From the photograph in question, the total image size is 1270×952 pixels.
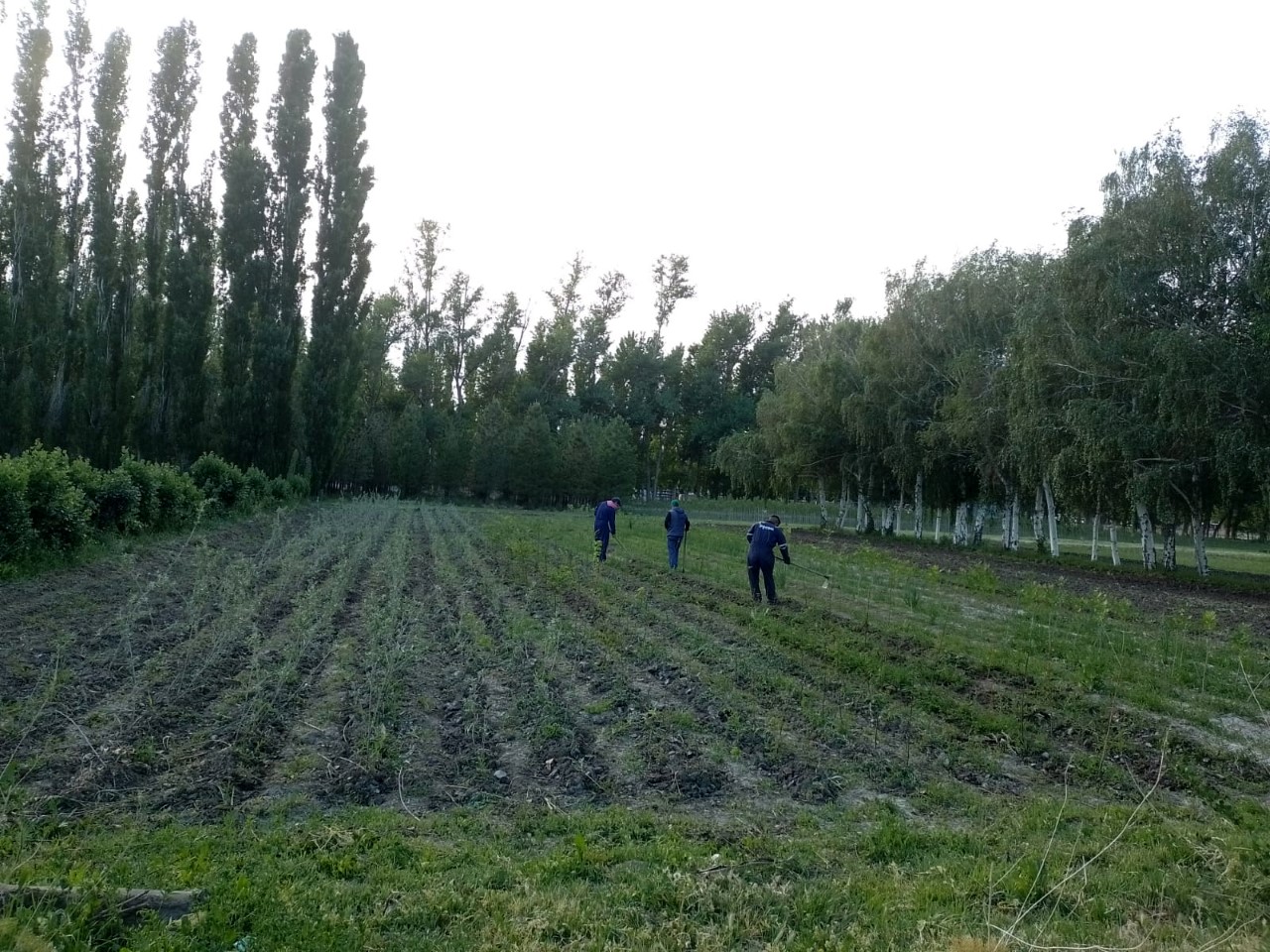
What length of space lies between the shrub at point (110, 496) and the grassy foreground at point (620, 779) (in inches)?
247

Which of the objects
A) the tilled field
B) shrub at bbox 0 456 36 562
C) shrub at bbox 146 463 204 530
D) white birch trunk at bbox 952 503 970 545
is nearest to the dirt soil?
white birch trunk at bbox 952 503 970 545

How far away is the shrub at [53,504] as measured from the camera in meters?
16.0

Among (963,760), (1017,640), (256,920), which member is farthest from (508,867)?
(1017,640)

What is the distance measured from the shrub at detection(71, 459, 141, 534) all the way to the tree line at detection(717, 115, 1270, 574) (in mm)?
25457

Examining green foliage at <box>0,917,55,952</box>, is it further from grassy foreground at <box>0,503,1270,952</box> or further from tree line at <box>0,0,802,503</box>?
tree line at <box>0,0,802,503</box>

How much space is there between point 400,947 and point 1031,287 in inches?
1255

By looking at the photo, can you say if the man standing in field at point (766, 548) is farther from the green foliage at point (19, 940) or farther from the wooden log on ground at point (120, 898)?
the green foliage at point (19, 940)

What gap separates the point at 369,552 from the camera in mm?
22109

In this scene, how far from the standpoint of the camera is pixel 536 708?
8188mm

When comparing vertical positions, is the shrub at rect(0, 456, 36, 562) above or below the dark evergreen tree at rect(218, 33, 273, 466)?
below

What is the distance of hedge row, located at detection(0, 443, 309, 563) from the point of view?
48.6ft

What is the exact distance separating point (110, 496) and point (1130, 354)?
27.5 m

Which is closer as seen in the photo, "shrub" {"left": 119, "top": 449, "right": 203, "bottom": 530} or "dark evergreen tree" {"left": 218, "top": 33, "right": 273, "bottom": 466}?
"shrub" {"left": 119, "top": 449, "right": 203, "bottom": 530}

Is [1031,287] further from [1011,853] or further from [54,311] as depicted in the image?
[54,311]
